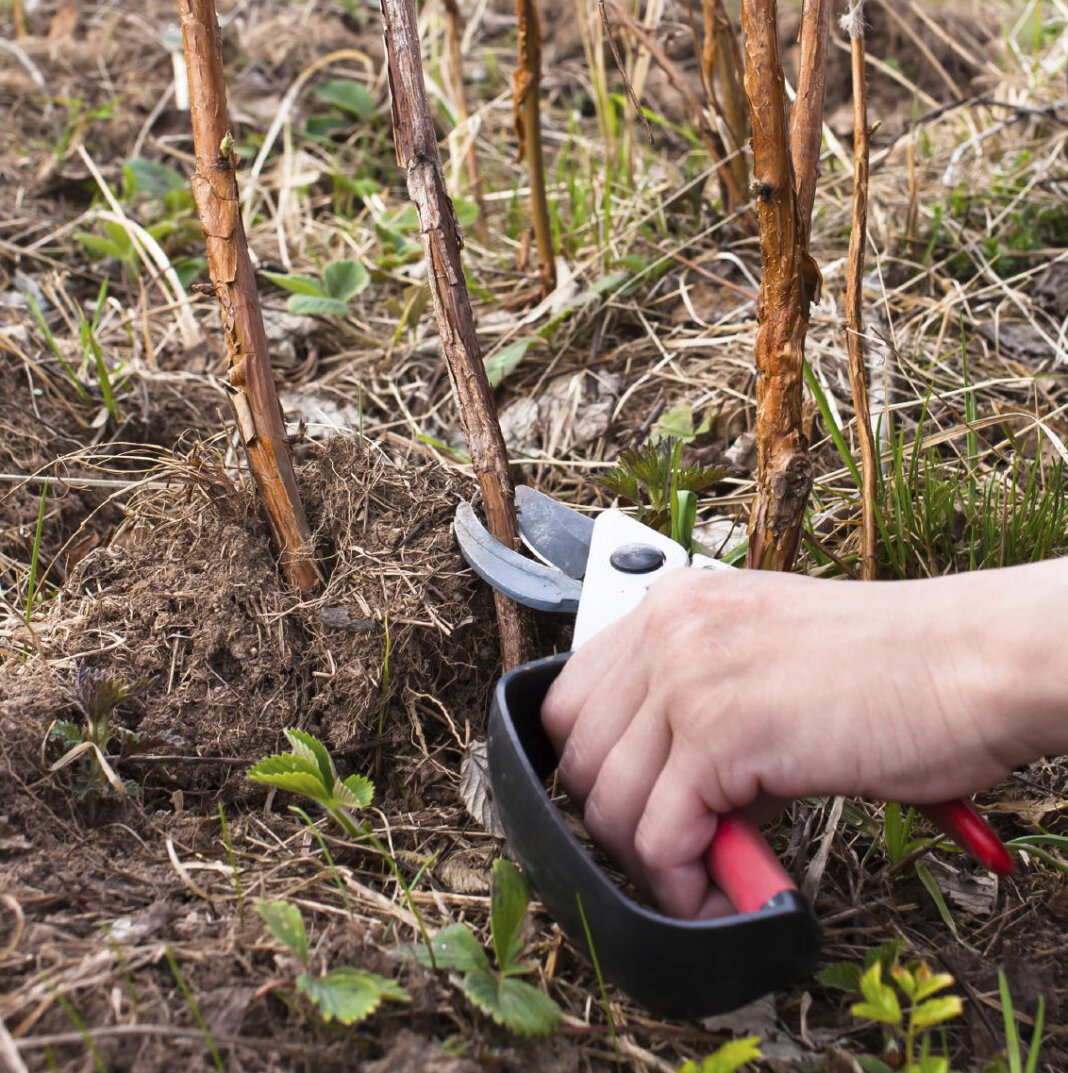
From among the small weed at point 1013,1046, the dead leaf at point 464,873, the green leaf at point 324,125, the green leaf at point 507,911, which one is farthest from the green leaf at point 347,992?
the green leaf at point 324,125

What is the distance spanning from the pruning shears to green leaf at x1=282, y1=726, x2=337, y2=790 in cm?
24

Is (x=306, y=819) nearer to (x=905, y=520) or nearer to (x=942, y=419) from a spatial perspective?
(x=905, y=520)

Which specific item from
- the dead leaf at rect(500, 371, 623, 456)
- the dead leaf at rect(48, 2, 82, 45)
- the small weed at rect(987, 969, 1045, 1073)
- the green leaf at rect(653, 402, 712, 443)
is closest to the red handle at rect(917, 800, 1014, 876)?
the small weed at rect(987, 969, 1045, 1073)

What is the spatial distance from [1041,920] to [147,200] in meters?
2.68

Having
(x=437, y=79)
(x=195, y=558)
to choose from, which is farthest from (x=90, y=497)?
(x=437, y=79)

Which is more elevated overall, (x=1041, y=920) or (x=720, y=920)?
(x=720, y=920)

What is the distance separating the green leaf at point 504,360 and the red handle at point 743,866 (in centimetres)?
121

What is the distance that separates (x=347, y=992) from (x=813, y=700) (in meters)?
0.53

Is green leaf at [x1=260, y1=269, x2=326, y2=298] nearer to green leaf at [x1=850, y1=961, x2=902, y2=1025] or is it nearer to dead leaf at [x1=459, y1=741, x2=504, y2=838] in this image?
dead leaf at [x1=459, y1=741, x2=504, y2=838]

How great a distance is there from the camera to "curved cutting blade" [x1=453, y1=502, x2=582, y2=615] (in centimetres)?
137

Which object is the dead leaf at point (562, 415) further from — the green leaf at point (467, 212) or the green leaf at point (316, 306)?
the green leaf at point (467, 212)

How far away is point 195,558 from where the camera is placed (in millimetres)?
1563

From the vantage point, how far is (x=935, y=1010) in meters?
1.03

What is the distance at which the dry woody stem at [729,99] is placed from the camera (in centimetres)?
227
